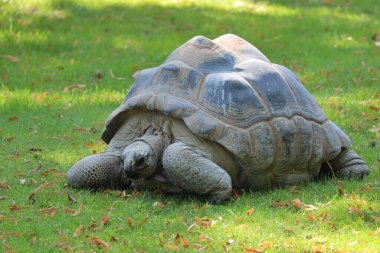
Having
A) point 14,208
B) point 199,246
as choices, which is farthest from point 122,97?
point 199,246

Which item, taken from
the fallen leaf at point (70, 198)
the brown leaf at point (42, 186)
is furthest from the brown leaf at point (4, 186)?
the fallen leaf at point (70, 198)

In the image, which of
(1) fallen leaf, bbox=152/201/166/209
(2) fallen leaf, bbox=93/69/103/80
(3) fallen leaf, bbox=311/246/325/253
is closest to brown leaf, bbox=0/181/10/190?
(1) fallen leaf, bbox=152/201/166/209

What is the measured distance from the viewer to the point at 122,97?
31.1 ft

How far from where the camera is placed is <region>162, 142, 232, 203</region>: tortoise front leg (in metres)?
5.67

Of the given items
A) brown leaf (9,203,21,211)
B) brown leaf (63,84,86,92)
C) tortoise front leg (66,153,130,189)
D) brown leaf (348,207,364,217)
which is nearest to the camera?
brown leaf (348,207,364,217)

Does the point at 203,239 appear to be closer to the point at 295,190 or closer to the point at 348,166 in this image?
the point at 295,190

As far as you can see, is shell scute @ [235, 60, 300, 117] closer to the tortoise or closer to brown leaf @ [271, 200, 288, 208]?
the tortoise

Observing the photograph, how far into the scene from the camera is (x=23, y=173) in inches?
261

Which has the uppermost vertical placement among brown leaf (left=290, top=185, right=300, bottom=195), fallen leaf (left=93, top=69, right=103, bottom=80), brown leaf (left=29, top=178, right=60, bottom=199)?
brown leaf (left=290, top=185, right=300, bottom=195)

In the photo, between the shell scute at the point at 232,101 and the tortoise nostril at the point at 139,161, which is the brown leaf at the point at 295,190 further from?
the tortoise nostril at the point at 139,161

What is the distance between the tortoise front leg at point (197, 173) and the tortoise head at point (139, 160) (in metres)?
0.14

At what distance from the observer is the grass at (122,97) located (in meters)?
5.03

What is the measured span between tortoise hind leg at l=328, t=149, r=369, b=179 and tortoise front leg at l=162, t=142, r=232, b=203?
124 centimetres

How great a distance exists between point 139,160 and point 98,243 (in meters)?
1.04
